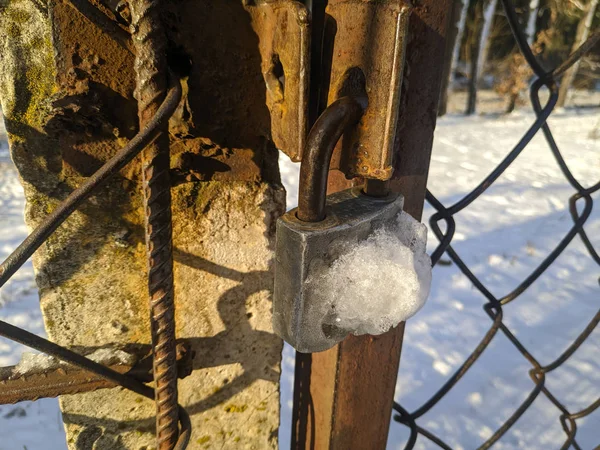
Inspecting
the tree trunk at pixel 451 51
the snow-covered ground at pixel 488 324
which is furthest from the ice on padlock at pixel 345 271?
the tree trunk at pixel 451 51

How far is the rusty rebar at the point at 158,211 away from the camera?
1.30ft

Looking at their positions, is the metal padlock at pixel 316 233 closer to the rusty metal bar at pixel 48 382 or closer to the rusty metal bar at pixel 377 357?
the rusty metal bar at pixel 377 357

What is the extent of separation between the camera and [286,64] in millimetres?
413

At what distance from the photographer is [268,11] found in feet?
1.40

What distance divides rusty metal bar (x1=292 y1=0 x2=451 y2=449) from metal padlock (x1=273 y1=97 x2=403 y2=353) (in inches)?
4.2

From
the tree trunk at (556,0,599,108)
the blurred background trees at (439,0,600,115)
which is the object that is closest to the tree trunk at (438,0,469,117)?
the blurred background trees at (439,0,600,115)

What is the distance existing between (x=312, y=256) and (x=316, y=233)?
22 mm

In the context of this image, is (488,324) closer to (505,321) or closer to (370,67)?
(505,321)

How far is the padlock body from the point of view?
0.39 m

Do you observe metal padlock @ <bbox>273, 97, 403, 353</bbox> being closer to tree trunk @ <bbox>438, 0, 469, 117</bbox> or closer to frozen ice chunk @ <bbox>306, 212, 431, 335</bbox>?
frozen ice chunk @ <bbox>306, 212, 431, 335</bbox>

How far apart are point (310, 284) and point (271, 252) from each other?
204 millimetres

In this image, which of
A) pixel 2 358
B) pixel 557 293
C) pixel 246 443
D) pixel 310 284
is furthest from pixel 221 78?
pixel 557 293

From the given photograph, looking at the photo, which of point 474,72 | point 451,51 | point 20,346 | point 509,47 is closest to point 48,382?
point 20,346

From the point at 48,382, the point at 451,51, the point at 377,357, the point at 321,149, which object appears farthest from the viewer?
the point at 451,51
